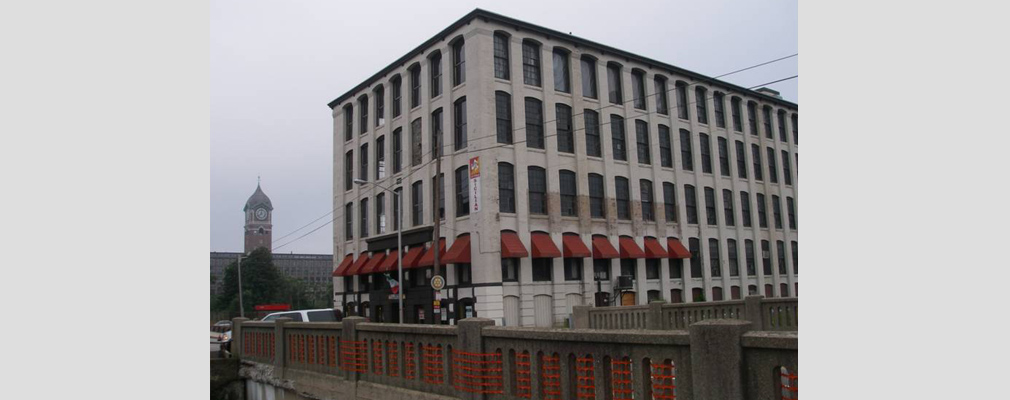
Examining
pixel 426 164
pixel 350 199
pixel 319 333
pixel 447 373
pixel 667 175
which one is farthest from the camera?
pixel 350 199

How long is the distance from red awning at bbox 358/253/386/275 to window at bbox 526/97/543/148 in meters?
10.6

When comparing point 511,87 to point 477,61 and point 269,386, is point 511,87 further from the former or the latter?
point 269,386

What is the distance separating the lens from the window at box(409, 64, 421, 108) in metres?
35.2

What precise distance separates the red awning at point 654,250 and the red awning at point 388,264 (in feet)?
43.1

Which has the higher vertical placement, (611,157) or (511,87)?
(511,87)

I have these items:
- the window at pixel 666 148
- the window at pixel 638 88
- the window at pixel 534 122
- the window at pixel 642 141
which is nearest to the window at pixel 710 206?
the window at pixel 666 148

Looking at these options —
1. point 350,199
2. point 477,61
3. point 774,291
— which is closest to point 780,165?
point 774,291

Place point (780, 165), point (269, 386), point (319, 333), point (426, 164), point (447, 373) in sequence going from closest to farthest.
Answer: point (447, 373) < point (319, 333) < point (269, 386) < point (426, 164) < point (780, 165)

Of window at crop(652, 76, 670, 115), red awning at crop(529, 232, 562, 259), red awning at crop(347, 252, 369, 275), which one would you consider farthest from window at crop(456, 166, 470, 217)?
window at crop(652, 76, 670, 115)

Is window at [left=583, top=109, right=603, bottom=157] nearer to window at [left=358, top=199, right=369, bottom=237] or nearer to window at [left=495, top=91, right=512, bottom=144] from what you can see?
window at [left=495, top=91, right=512, bottom=144]

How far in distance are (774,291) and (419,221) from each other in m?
24.2

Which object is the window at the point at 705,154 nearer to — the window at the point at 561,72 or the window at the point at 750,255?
the window at the point at 750,255

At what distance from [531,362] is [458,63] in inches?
1004

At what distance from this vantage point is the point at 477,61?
30.4 m
